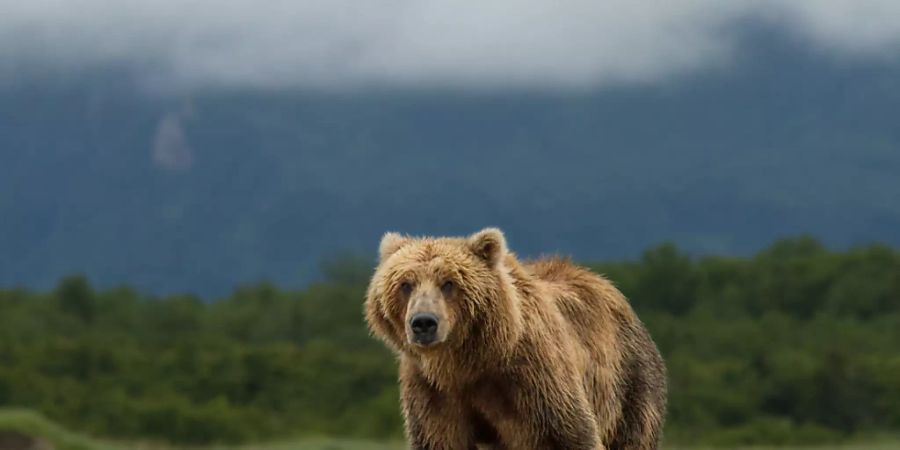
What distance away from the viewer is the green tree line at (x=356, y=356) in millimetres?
37250

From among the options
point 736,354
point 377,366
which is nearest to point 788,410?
point 736,354

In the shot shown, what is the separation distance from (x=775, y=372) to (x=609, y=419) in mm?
34791

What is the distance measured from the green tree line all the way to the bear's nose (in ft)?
80.6

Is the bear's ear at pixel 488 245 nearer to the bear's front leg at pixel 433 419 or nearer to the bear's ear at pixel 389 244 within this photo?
the bear's ear at pixel 389 244

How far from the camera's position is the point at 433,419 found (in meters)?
8.43

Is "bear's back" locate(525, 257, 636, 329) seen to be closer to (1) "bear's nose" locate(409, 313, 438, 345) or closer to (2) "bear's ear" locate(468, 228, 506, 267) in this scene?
(2) "bear's ear" locate(468, 228, 506, 267)

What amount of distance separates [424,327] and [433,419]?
30.7 inches

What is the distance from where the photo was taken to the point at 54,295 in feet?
193

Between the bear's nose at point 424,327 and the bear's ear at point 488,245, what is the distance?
732 mm

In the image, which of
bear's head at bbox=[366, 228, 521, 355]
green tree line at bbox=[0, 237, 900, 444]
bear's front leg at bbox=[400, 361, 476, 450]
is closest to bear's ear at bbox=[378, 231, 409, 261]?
bear's head at bbox=[366, 228, 521, 355]

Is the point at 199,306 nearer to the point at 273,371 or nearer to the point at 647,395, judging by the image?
the point at 273,371

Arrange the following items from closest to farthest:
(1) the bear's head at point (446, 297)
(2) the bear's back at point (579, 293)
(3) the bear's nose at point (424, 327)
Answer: (3) the bear's nose at point (424, 327)
(1) the bear's head at point (446, 297)
(2) the bear's back at point (579, 293)

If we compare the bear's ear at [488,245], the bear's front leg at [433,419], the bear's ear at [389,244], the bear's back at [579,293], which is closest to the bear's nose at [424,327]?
the bear's front leg at [433,419]

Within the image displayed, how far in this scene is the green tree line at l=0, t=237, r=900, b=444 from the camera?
1467 inches
